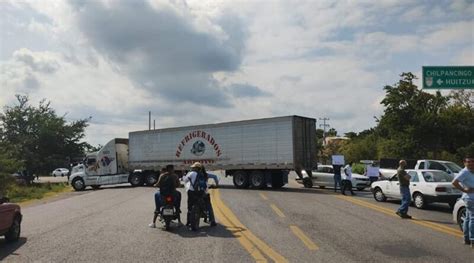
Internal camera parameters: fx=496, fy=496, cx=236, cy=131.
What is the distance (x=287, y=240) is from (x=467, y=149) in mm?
35003

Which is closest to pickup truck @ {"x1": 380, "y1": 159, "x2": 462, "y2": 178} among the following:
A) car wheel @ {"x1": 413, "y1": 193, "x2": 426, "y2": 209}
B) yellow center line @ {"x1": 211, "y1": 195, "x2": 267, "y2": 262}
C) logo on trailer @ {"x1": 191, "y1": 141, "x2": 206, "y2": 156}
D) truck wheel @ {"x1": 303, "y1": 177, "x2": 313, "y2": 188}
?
truck wheel @ {"x1": 303, "y1": 177, "x2": 313, "y2": 188}

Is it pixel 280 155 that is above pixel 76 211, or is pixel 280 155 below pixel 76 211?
above

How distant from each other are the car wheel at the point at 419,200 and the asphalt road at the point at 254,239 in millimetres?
1305

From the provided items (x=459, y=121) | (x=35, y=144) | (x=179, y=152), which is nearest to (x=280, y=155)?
(x=179, y=152)

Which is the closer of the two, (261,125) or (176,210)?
(176,210)

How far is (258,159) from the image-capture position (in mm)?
Answer: 28156

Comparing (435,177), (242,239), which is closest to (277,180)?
(435,177)

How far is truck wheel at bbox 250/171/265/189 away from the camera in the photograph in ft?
92.6

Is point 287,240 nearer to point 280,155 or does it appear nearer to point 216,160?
point 280,155

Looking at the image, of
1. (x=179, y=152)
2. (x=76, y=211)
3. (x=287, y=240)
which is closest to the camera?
(x=287, y=240)

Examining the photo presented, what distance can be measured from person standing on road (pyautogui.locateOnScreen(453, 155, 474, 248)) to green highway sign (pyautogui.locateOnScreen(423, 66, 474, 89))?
963 centimetres

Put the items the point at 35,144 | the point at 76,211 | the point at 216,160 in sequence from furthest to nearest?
the point at 35,144 < the point at 216,160 < the point at 76,211

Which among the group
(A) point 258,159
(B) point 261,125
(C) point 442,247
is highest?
(B) point 261,125

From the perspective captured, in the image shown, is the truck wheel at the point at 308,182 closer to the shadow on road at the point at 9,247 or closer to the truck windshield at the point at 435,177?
the truck windshield at the point at 435,177
